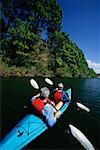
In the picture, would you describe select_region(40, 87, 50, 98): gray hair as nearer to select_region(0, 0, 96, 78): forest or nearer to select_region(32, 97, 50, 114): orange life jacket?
select_region(32, 97, 50, 114): orange life jacket

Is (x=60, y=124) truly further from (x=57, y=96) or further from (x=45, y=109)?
(x=45, y=109)

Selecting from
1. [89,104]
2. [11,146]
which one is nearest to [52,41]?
[89,104]

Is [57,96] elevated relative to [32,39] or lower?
lower

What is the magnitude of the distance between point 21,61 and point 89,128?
56.5 ft

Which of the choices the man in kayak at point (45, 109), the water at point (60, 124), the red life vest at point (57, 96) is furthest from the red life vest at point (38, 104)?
the red life vest at point (57, 96)

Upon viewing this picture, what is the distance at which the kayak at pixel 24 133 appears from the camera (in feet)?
20.1

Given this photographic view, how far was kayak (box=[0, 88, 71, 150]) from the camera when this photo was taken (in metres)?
6.12

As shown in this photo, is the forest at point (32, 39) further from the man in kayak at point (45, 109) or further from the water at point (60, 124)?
the man in kayak at point (45, 109)

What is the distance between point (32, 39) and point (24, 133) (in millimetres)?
19043

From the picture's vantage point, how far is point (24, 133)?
6484 mm

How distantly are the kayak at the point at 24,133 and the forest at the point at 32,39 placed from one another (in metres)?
15.6

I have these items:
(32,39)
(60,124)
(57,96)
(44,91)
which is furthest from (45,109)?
(32,39)

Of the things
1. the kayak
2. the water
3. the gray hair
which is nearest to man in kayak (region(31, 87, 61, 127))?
the gray hair

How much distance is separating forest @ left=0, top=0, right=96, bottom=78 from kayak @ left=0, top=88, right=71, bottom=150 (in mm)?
15567
